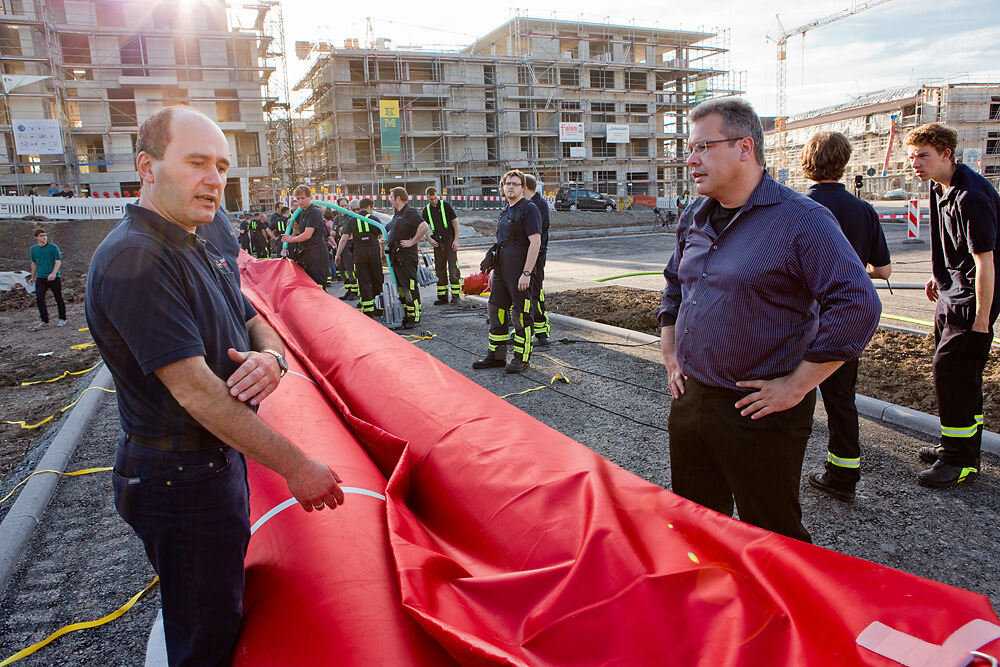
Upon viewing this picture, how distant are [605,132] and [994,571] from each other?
54.8m

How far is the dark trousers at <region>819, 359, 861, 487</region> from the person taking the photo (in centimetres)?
342

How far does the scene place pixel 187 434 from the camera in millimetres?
1632

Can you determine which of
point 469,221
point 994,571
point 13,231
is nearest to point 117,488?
point 994,571

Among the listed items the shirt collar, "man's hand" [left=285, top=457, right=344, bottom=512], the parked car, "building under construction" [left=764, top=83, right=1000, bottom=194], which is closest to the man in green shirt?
the shirt collar

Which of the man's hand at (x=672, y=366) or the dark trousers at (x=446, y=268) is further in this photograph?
the dark trousers at (x=446, y=268)

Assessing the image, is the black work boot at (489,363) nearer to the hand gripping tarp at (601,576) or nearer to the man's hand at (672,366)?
the man's hand at (672,366)

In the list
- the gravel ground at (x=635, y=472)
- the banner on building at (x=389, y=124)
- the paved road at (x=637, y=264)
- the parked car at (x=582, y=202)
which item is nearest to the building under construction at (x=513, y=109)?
the banner on building at (x=389, y=124)

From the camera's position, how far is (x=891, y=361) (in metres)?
5.73

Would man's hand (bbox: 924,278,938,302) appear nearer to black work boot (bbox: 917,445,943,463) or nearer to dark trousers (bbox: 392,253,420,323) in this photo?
black work boot (bbox: 917,445,943,463)

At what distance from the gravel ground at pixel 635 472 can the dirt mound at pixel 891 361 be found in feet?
2.32

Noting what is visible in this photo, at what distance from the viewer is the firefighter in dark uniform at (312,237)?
9.41m

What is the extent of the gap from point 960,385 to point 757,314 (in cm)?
218

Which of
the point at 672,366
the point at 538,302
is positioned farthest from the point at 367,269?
the point at 672,366

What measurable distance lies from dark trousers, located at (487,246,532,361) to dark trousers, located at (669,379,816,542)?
4.04m
